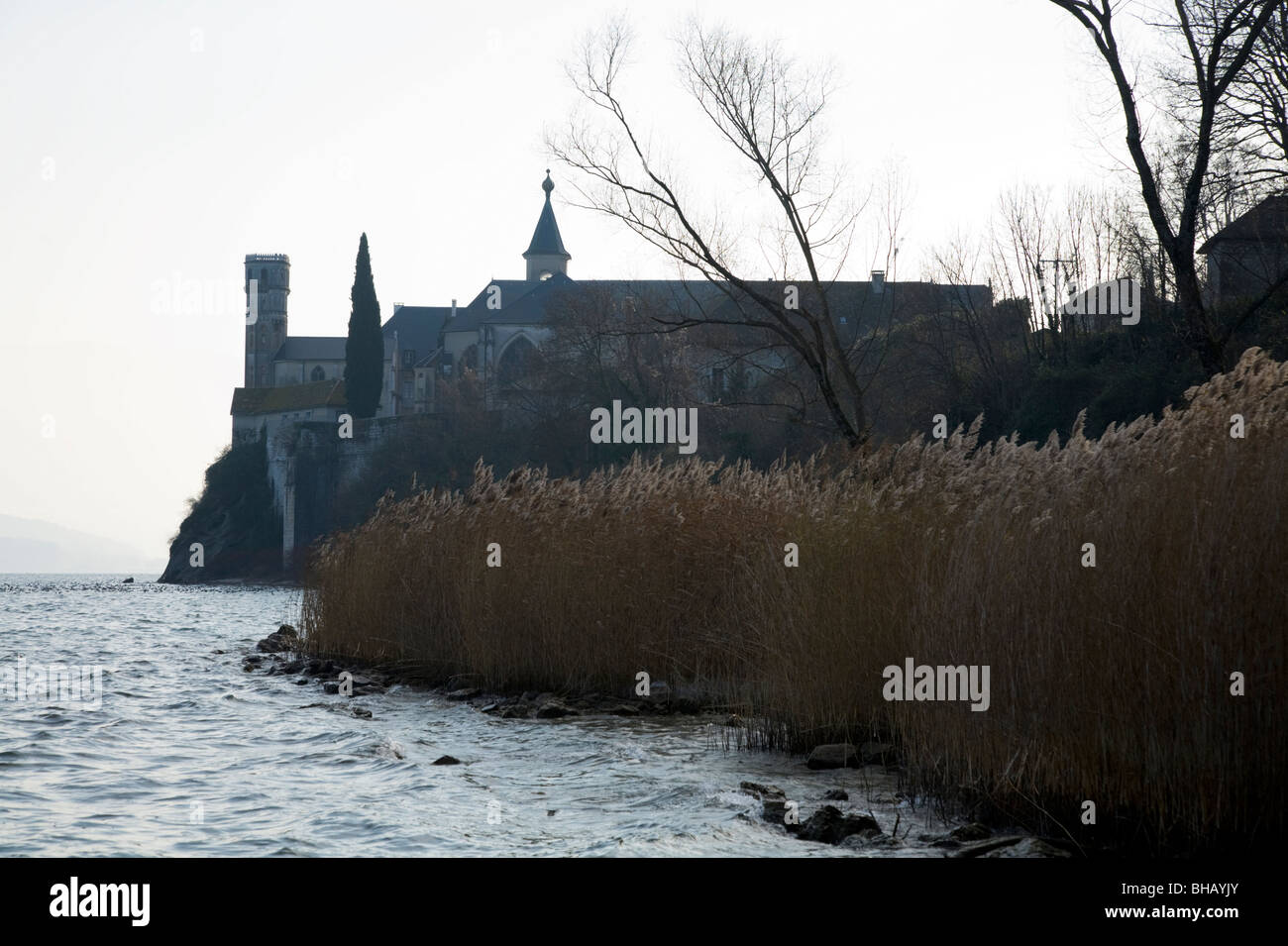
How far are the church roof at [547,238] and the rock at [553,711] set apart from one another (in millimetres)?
85470

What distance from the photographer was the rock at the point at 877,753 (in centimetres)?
806

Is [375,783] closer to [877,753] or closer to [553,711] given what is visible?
[553,711]

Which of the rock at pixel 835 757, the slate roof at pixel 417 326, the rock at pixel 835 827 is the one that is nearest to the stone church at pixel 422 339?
the slate roof at pixel 417 326

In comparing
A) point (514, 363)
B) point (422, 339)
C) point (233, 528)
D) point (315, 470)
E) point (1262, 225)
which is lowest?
point (233, 528)

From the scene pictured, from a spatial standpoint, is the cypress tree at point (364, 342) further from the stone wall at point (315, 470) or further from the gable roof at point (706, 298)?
the gable roof at point (706, 298)

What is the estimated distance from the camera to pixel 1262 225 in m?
27.8

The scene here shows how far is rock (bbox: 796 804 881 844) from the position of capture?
6.47m

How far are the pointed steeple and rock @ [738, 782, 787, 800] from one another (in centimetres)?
8820

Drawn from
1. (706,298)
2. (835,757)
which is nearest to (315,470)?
(706,298)

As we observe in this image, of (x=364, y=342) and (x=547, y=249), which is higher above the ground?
(x=547, y=249)

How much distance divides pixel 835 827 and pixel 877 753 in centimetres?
176
